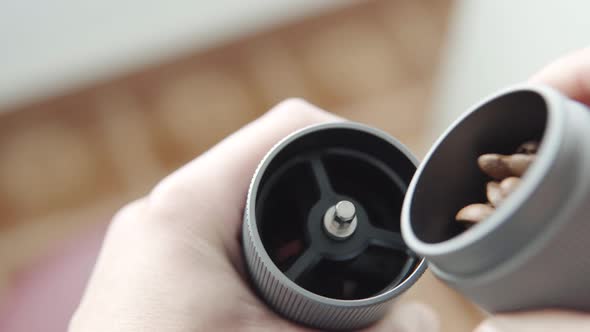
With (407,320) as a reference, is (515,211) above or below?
above

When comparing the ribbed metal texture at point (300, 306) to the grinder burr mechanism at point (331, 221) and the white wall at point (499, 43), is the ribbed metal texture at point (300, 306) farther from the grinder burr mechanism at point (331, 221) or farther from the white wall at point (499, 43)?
the white wall at point (499, 43)

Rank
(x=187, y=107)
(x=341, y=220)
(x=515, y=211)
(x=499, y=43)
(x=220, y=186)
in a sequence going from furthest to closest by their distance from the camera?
1. (x=187, y=107)
2. (x=499, y=43)
3. (x=220, y=186)
4. (x=341, y=220)
5. (x=515, y=211)

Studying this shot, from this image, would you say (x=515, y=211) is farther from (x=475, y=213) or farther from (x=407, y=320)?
(x=407, y=320)

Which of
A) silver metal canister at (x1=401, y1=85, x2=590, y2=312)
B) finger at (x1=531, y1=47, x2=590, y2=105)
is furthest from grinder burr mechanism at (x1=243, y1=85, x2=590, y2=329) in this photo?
finger at (x1=531, y1=47, x2=590, y2=105)

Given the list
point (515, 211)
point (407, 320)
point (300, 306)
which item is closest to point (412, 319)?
point (407, 320)

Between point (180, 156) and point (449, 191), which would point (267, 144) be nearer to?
point (449, 191)

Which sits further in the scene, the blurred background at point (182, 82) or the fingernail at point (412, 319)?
the blurred background at point (182, 82)

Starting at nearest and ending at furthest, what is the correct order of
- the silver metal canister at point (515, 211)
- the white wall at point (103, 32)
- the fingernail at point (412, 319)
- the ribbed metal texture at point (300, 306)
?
the silver metal canister at point (515, 211) → the ribbed metal texture at point (300, 306) → the fingernail at point (412, 319) → the white wall at point (103, 32)

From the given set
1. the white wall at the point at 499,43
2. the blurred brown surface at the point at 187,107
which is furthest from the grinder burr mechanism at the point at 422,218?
the blurred brown surface at the point at 187,107
